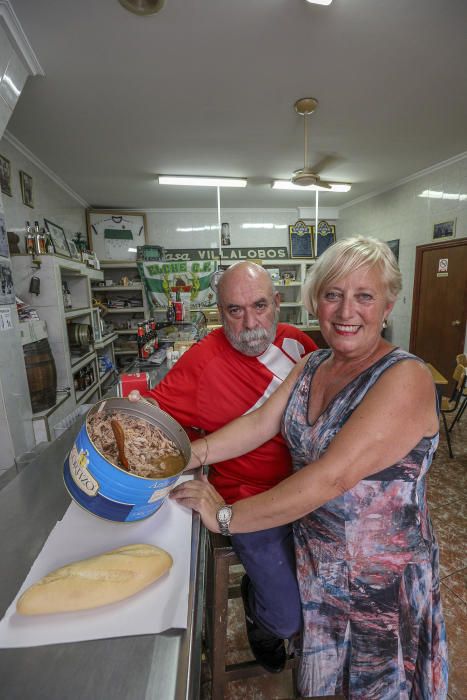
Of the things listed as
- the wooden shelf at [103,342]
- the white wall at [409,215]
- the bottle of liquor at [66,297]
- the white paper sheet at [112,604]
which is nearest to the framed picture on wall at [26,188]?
the bottle of liquor at [66,297]

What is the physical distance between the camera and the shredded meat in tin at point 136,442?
69cm

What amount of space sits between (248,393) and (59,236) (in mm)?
4398

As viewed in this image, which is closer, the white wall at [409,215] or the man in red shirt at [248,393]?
the man in red shirt at [248,393]

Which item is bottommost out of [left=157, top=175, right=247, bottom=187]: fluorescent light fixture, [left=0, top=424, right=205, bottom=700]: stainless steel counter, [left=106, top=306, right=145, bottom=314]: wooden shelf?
[left=0, top=424, right=205, bottom=700]: stainless steel counter

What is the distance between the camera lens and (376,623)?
81cm

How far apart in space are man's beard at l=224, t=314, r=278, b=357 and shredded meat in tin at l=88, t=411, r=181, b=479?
56 cm

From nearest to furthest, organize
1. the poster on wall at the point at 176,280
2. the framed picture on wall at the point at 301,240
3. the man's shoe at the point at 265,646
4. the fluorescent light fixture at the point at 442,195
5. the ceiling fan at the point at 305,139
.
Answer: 1. the man's shoe at the point at 265,646
2. the ceiling fan at the point at 305,139
3. the fluorescent light fixture at the point at 442,195
4. the poster on wall at the point at 176,280
5. the framed picture on wall at the point at 301,240

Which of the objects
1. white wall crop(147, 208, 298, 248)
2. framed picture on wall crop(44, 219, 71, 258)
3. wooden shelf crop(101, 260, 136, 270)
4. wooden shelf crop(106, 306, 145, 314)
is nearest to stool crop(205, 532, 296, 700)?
framed picture on wall crop(44, 219, 71, 258)

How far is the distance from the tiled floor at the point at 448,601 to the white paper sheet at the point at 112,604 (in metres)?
1.17

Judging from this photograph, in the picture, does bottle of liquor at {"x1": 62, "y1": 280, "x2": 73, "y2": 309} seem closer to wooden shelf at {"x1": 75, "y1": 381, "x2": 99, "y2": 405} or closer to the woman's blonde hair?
wooden shelf at {"x1": 75, "y1": 381, "x2": 99, "y2": 405}

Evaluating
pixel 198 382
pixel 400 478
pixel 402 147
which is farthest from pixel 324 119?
pixel 400 478

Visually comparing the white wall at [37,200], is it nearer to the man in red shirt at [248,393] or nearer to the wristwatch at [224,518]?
the man in red shirt at [248,393]

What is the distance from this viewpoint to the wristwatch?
0.78 meters

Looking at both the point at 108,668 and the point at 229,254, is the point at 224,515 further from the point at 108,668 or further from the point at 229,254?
the point at 229,254
